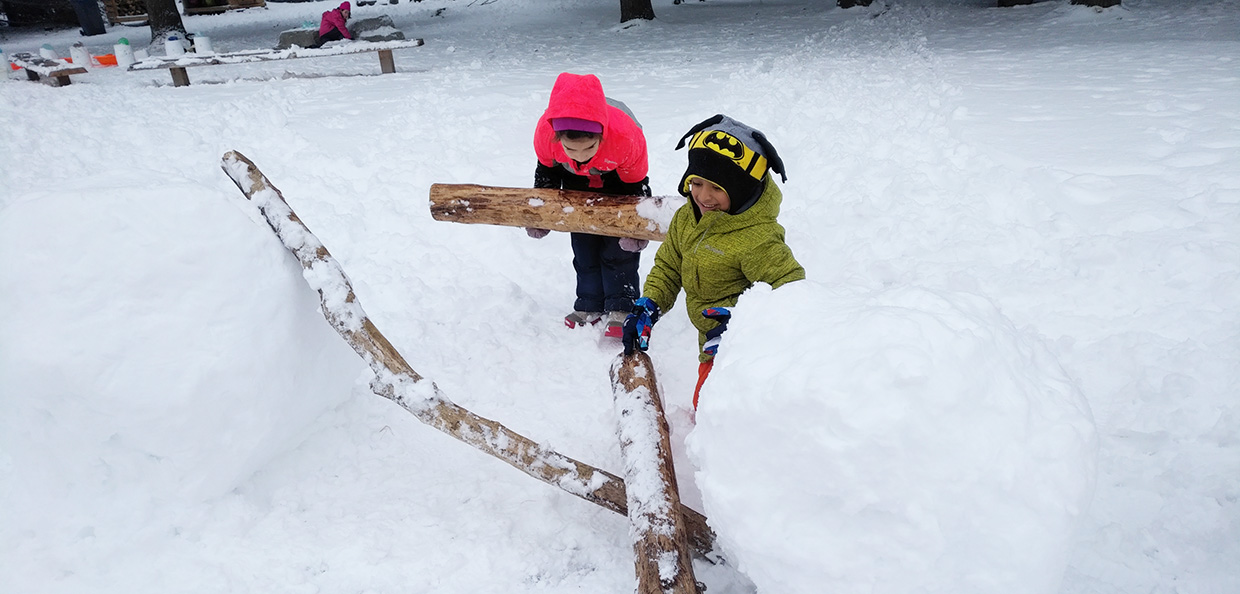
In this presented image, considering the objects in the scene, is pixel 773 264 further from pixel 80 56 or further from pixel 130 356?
pixel 80 56

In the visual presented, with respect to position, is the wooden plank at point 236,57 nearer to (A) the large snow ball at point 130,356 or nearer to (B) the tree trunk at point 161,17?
(B) the tree trunk at point 161,17

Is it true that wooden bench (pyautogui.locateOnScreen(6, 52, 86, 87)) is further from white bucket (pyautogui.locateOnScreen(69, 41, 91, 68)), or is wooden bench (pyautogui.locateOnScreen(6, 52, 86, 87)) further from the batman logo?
the batman logo

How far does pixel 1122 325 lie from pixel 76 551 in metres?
4.09

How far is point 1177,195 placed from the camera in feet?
11.9

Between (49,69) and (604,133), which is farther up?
(49,69)

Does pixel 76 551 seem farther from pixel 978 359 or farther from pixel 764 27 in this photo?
pixel 764 27

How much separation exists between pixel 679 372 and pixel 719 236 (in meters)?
0.96

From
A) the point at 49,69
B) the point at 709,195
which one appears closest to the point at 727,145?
the point at 709,195

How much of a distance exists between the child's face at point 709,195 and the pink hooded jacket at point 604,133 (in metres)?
0.78

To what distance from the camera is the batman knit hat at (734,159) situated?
2.33 metres

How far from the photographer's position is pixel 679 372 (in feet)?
10.8

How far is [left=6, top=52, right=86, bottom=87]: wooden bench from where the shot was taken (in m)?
8.70

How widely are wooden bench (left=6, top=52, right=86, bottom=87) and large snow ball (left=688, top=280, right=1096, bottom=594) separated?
35.4ft

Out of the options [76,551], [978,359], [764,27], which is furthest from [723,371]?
[764,27]
